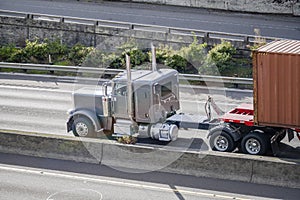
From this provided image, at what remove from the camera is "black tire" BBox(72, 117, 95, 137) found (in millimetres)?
20109

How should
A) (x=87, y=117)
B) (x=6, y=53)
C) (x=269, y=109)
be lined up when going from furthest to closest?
(x=6, y=53) < (x=87, y=117) < (x=269, y=109)

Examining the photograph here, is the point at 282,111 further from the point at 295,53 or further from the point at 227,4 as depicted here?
the point at 227,4

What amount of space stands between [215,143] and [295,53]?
3.57m

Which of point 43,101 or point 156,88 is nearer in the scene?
point 156,88

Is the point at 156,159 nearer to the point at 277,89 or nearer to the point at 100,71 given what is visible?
the point at 277,89

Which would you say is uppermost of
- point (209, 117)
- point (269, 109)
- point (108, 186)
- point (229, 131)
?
→ point (269, 109)

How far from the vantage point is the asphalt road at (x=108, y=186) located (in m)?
15.7

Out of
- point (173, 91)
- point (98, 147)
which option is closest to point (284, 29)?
point (173, 91)

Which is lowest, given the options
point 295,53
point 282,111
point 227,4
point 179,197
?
point 179,197

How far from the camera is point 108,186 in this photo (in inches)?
643

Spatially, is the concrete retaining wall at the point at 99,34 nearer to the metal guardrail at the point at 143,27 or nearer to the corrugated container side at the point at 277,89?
the metal guardrail at the point at 143,27

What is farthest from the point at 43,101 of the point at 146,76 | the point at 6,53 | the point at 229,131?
the point at 229,131

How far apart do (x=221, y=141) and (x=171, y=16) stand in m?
21.7

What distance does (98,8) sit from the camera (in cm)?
4156
